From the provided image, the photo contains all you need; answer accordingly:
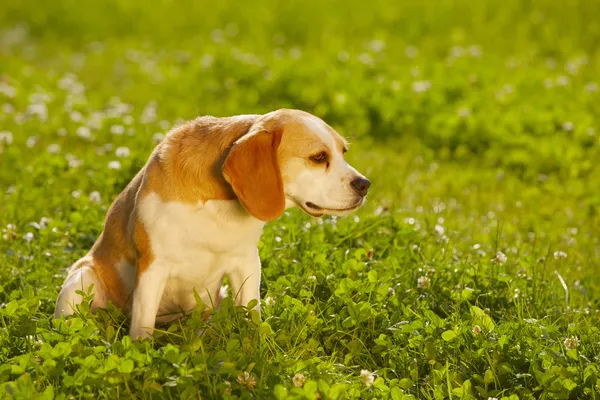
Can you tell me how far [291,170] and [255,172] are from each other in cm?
21

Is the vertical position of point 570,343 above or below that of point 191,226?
below

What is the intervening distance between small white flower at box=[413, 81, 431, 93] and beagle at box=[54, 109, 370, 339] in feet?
17.0

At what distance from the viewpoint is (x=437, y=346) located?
4.30 meters

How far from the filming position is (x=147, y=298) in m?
4.22

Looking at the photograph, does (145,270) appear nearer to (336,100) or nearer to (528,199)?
(528,199)

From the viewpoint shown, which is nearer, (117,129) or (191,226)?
(191,226)

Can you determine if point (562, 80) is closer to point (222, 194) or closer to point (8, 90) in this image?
point (8, 90)

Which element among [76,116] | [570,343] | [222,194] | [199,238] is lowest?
[76,116]

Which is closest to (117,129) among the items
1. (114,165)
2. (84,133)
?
(84,133)

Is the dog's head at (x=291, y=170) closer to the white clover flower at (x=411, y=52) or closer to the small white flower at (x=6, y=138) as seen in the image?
the small white flower at (x=6, y=138)

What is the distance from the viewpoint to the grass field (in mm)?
4000

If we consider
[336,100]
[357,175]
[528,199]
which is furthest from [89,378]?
[336,100]

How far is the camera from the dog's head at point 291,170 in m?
4.04

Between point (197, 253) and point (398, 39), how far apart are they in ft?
28.2
